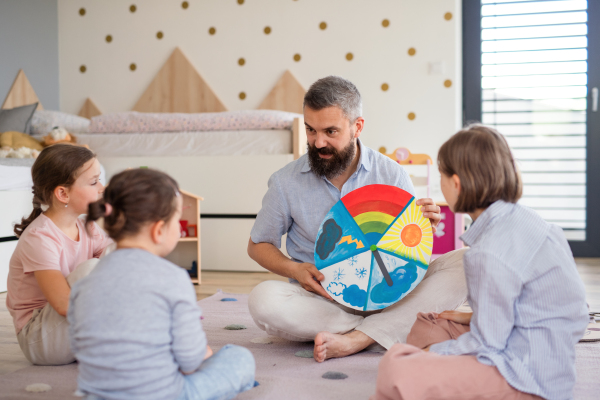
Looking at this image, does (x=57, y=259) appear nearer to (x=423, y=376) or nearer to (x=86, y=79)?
(x=423, y=376)

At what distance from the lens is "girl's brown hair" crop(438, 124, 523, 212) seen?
3.35 feet

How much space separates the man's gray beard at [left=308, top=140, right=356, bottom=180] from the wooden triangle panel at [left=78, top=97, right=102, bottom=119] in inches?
118

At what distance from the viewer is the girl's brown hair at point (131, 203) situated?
896mm

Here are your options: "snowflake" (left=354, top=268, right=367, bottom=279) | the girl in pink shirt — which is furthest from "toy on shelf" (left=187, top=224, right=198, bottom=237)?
"snowflake" (left=354, top=268, right=367, bottom=279)

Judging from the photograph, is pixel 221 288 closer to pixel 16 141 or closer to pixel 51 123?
pixel 16 141

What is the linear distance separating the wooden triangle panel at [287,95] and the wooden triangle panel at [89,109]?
1358 millimetres

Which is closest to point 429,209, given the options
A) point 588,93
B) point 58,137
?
point 58,137

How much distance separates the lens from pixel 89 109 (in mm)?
4086

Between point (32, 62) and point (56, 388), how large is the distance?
335 centimetres

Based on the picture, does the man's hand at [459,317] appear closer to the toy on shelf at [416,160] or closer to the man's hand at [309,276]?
the man's hand at [309,276]

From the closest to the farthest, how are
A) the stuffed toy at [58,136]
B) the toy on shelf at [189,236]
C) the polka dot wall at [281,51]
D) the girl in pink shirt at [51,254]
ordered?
the girl in pink shirt at [51,254] → the toy on shelf at [189,236] → the stuffed toy at [58,136] → the polka dot wall at [281,51]

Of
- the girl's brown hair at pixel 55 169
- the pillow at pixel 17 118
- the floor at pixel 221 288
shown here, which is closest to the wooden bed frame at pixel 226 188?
the floor at pixel 221 288

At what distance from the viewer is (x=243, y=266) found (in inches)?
117

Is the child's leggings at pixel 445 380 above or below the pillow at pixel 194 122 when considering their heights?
below
